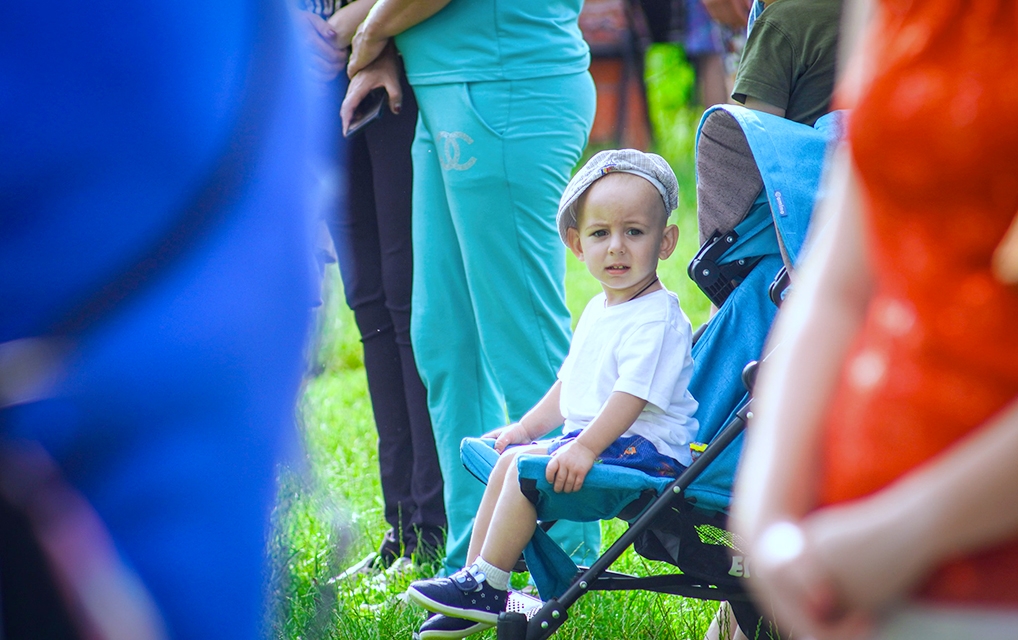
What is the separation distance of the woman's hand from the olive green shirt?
1081 millimetres

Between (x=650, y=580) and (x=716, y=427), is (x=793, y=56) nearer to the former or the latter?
(x=716, y=427)

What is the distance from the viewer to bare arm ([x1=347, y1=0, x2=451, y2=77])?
290 centimetres

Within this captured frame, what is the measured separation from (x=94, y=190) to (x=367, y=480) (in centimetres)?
355

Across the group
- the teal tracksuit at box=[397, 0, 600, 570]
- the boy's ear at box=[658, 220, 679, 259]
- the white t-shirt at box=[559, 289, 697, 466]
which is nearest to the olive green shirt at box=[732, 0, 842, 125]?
the boy's ear at box=[658, 220, 679, 259]

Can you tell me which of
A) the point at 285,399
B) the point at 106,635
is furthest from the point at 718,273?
the point at 106,635

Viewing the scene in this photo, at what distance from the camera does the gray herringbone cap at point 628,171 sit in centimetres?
260

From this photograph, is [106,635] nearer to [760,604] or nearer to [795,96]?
[760,604]

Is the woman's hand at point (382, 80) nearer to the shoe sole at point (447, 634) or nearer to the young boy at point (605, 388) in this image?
the young boy at point (605, 388)

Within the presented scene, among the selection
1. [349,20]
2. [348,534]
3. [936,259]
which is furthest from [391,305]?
[936,259]

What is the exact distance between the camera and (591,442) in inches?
91.0

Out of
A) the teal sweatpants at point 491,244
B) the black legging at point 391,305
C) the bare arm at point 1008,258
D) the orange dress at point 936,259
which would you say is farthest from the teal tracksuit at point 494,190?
the bare arm at point 1008,258

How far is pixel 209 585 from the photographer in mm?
753

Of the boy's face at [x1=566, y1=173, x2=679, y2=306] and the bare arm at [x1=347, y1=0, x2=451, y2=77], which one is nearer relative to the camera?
the boy's face at [x1=566, y1=173, x2=679, y2=306]

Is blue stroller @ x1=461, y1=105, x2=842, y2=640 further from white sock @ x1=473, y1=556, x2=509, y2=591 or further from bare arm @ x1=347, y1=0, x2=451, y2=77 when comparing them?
bare arm @ x1=347, y1=0, x2=451, y2=77
